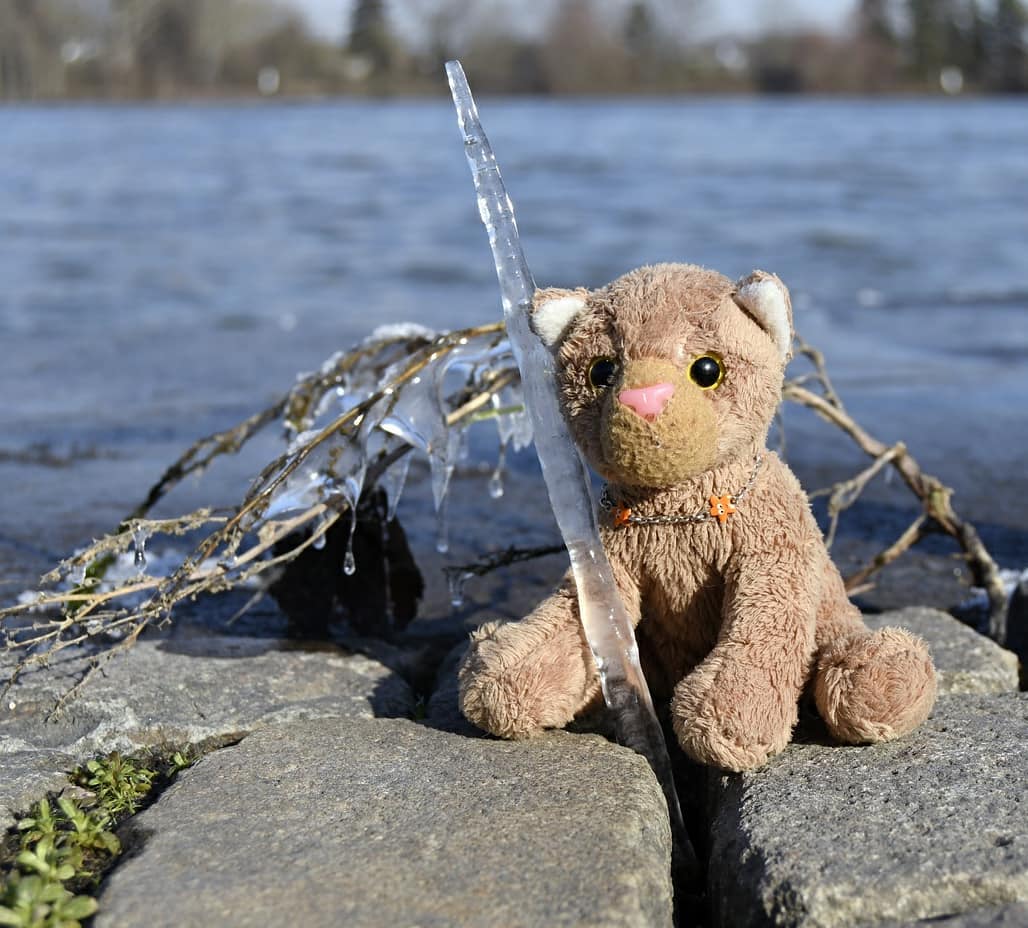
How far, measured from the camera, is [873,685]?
78.4 inches

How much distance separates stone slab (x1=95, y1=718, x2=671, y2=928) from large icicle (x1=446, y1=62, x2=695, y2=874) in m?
0.09

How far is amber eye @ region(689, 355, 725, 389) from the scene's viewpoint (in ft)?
6.38

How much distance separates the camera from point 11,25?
232 feet

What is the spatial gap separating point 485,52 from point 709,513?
8152cm

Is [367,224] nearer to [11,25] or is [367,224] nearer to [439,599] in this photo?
[439,599]

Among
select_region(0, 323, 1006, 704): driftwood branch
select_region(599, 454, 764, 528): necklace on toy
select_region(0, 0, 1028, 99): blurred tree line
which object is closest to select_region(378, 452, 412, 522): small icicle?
select_region(0, 323, 1006, 704): driftwood branch

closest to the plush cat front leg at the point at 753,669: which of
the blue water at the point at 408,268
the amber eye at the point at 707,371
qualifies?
the amber eye at the point at 707,371

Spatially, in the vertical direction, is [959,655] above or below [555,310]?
below

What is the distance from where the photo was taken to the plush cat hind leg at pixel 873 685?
1.99 meters

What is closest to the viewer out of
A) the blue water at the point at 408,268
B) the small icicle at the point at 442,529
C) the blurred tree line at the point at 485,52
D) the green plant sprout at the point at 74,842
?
the green plant sprout at the point at 74,842

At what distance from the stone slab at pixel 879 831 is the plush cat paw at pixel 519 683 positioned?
0.31m

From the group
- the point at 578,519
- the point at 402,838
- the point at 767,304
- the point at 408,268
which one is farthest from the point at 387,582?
the point at 408,268

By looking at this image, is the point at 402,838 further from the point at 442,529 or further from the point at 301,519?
the point at 442,529

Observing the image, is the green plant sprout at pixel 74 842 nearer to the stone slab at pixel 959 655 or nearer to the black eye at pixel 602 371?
the black eye at pixel 602 371
